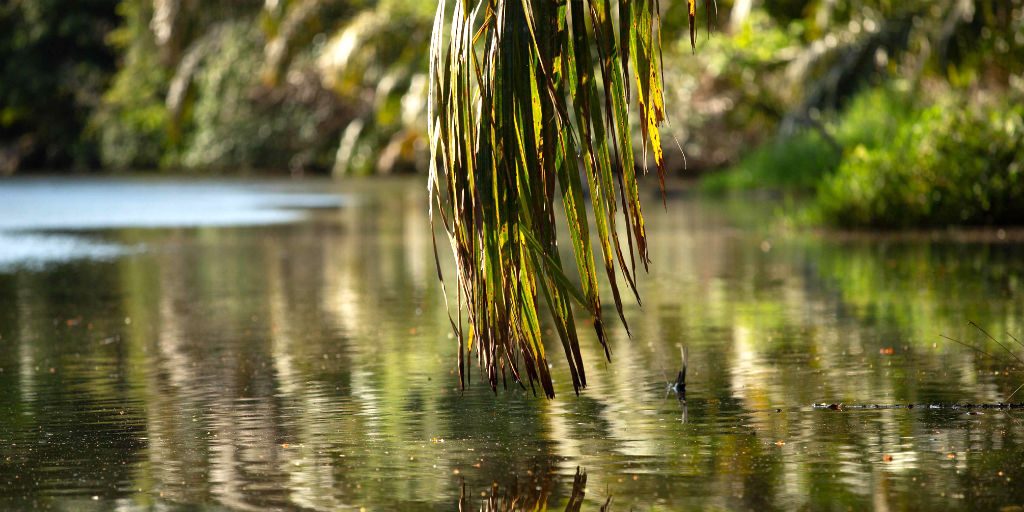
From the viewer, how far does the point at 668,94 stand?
3919 centimetres

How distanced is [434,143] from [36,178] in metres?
50.6

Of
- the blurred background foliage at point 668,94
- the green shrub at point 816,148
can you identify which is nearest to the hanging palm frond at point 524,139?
the blurred background foliage at point 668,94

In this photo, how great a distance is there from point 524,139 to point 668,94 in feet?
108

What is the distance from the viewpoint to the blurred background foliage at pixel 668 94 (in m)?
20.7

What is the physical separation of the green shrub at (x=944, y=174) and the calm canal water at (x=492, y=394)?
1.36m

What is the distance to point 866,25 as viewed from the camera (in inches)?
1124

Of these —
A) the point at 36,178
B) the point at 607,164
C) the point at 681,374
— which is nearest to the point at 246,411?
the point at 681,374

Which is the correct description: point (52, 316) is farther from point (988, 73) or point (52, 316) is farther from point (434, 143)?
point (988, 73)

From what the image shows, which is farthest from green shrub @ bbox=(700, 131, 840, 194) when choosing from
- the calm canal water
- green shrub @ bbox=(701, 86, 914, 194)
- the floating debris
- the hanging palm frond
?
the hanging palm frond

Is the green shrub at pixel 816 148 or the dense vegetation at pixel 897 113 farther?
the green shrub at pixel 816 148

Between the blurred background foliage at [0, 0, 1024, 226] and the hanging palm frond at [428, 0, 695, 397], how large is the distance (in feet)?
1.08

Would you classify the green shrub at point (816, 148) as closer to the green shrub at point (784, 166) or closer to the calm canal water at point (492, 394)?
the green shrub at point (784, 166)

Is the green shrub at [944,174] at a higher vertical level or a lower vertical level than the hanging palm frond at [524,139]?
lower

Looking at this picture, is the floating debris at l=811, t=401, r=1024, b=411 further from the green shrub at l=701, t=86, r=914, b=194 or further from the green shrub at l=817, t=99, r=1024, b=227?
the green shrub at l=701, t=86, r=914, b=194
